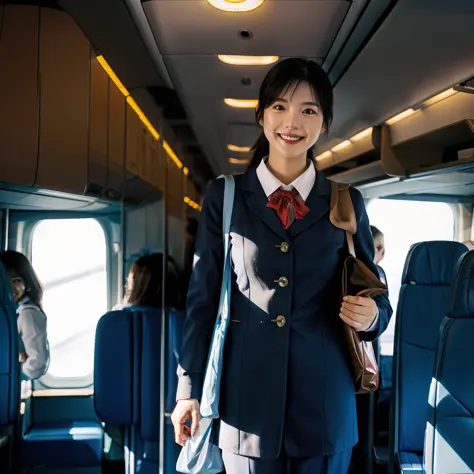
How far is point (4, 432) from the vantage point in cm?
237

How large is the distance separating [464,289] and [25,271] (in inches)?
67.3

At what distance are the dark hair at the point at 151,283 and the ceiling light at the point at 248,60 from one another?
1.01 m

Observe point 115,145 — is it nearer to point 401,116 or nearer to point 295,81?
point 295,81

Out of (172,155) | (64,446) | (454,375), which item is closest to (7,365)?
(64,446)

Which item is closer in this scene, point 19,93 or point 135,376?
point 19,93

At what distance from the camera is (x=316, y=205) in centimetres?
166

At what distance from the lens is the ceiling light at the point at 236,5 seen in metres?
1.89

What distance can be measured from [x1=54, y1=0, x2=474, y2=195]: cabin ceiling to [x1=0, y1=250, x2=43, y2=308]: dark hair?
91 centimetres

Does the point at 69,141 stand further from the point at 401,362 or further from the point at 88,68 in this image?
the point at 401,362

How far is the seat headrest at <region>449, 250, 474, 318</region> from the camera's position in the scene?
1.91 metres

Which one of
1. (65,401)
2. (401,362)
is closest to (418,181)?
(401,362)

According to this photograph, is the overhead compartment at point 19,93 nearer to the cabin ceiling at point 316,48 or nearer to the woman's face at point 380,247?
the cabin ceiling at point 316,48

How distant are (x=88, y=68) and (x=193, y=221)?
895 mm

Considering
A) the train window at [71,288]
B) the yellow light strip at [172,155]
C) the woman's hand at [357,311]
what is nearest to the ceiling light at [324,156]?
the yellow light strip at [172,155]
